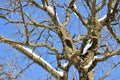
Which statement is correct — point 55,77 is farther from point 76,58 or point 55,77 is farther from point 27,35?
point 27,35

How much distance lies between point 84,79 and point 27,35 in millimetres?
2079

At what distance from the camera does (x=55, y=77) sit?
8273mm

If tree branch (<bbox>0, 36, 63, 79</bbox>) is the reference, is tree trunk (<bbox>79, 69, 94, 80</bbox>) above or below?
below

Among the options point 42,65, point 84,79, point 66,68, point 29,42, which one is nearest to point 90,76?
point 84,79

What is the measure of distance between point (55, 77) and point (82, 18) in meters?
1.72

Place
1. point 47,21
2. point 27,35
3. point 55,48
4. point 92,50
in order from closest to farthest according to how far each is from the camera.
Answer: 1. point 27,35
2. point 55,48
3. point 92,50
4. point 47,21

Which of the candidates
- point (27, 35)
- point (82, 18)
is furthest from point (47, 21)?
point (27, 35)

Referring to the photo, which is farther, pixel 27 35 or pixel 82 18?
pixel 82 18

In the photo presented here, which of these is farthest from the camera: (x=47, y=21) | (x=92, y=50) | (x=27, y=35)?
(x=47, y=21)

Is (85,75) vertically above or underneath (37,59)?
underneath

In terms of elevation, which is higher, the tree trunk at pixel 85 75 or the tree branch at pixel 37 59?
the tree branch at pixel 37 59

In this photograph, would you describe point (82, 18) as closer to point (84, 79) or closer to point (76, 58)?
point (76, 58)

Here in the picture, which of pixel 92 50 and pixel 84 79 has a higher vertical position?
pixel 92 50

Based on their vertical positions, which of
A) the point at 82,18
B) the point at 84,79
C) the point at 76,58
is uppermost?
the point at 82,18
